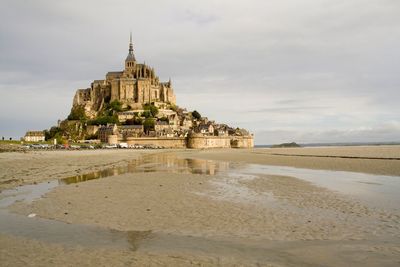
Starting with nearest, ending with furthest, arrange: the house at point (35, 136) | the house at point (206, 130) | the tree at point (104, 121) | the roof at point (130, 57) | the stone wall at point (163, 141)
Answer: the stone wall at point (163, 141) < the house at point (35, 136) < the house at point (206, 130) < the tree at point (104, 121) < the roof at point (130, 57)

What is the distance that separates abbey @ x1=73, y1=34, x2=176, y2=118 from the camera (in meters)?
128

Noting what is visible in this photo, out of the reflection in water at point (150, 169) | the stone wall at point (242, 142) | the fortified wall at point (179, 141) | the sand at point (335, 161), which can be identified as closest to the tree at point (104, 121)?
the fortified wall at point (179, 141)

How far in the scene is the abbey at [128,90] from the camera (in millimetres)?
128000

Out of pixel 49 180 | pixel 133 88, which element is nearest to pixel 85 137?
pixel 133 88

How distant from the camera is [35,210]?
407 inches

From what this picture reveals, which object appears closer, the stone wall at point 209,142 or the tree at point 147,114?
the stone wall at point 209,142

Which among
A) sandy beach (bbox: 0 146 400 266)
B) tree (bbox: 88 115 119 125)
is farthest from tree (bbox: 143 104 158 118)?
sandy beach (bbox: 0 146 400 266)

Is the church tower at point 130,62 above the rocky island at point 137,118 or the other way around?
above

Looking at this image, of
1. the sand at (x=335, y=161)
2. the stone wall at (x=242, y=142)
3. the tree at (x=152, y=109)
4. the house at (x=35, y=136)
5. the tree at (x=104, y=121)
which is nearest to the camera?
the sand at (x=335, y=161)

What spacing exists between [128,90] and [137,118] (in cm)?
1646

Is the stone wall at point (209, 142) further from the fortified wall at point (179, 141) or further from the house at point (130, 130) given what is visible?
the house at point (130, 130)

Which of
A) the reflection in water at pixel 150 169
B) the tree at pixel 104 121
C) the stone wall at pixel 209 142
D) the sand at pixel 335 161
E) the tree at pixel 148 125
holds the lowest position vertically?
the reflection in water at pixel 150 169

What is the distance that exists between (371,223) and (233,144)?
360 ft

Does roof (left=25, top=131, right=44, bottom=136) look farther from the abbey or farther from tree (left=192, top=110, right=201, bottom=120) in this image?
tree (left=192, top=110, right=201, bottom=120)
